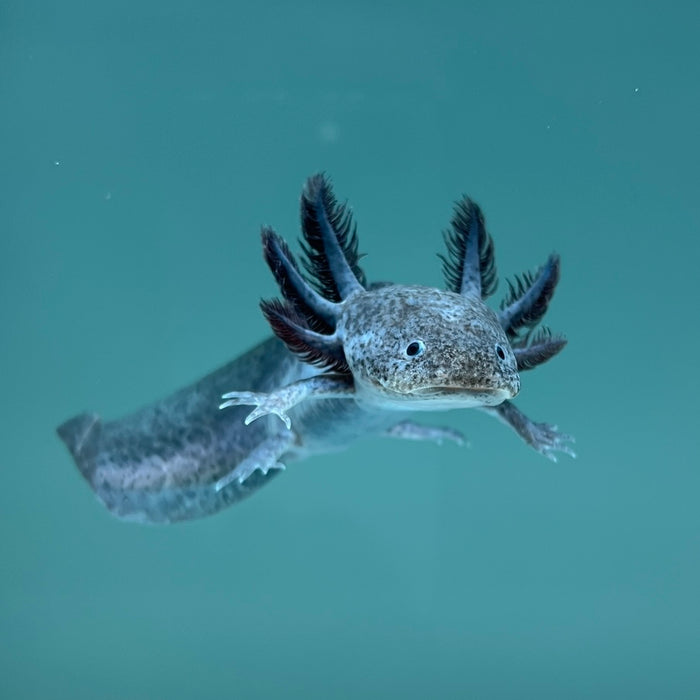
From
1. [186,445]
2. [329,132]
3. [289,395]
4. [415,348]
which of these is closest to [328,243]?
[289,395]

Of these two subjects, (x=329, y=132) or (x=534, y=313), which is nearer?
(x=534, y=313)

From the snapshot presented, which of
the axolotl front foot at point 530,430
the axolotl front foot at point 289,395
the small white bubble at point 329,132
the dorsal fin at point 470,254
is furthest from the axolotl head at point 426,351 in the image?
the small white bubble at point 329,132

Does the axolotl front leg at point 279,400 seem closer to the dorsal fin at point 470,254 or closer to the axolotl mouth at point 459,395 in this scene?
the axolotl mouth at point 459,395

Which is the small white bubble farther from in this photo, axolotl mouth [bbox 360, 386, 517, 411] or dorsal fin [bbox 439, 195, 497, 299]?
axolotl mouth [bbox 360, 386, 517, 411]

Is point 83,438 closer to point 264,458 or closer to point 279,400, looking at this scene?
point 264,458

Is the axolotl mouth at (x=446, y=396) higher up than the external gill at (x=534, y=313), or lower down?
lower down

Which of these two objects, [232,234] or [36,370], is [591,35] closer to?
[232,234]

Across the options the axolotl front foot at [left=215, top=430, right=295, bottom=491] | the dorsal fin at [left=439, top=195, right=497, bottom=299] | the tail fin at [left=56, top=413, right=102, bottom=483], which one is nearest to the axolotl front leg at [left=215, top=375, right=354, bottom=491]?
the axolotl front foot at [left=215, top=430, right=295, bottom=491]

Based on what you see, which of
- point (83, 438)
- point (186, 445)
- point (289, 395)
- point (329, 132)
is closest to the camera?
point (289, 395)
